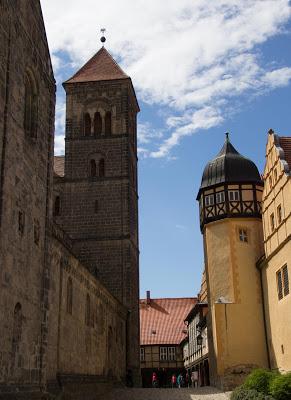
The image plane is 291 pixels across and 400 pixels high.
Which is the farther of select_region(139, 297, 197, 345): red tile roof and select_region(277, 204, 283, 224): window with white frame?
select_region(139, 297, 197, 345): red tile roof

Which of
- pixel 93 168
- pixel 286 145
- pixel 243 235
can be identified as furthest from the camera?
pixel 93 168

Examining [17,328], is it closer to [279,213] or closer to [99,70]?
[279,213]

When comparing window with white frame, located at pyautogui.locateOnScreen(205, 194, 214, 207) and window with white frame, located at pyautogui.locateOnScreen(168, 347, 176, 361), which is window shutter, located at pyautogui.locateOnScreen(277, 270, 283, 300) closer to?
window with white frame, located at pyautogui.locateOnScreen(205, 194, 214, 207)

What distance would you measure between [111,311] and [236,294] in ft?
28.5

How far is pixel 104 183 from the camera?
45312 millimetres

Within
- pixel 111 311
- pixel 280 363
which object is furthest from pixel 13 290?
pixel 111 311

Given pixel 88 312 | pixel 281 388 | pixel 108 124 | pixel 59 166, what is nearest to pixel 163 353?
pixel 59 166

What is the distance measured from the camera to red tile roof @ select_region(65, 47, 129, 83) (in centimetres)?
4822

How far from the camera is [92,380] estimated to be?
2867 cm

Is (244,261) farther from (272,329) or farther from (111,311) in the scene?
(111,311)

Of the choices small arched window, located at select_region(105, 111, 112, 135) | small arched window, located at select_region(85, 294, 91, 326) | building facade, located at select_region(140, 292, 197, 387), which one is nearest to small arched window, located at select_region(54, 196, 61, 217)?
small arched window, located at select_region(105, 111, 112, 135)

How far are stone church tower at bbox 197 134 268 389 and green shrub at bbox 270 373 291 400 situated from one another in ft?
37.2

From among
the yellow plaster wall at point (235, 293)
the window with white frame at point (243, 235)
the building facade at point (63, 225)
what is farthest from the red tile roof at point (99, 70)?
the window with white frame at point (243, 235)

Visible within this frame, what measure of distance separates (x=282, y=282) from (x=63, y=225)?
21340mm
